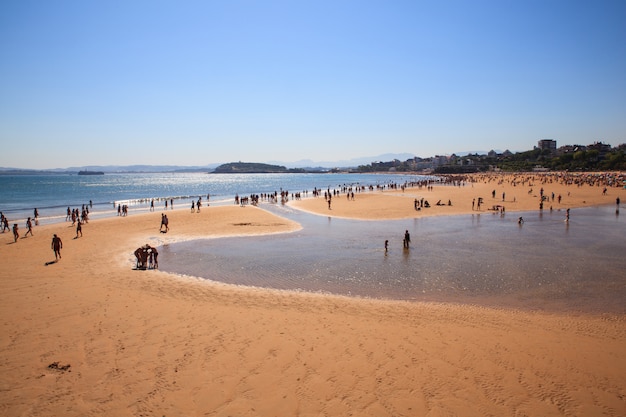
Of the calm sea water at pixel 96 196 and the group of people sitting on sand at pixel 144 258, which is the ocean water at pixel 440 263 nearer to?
the group of people sitting on sand at pixel 144 258

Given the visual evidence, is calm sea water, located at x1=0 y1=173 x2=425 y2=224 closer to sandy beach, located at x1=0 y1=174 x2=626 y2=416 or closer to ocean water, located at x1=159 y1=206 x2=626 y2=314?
ocean water, located at x1=159 y1=206 x2=626 y2=314

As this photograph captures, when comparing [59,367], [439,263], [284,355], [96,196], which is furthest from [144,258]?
[96,196]

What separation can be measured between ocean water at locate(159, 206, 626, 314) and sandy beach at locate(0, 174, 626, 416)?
59.8 inches

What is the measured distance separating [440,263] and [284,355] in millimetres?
11652

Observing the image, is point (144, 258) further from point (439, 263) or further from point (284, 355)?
point (439, 263)

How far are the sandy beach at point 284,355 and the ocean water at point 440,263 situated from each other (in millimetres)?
1518

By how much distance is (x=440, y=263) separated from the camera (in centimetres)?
1730

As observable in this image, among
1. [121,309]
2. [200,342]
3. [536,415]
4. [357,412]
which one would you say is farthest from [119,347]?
[536,415]

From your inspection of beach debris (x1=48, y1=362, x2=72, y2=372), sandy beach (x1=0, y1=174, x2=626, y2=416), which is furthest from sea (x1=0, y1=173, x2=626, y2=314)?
beach debris (x1=48, y1=362, x2=72, y2=372)

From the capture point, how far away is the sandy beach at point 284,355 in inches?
251

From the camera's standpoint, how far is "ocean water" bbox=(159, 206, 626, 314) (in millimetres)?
12930

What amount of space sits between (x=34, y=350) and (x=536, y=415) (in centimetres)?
1081

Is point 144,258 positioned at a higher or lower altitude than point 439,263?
higher

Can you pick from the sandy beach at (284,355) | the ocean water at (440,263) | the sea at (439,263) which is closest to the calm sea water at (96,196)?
the ocean water at (440,263)
